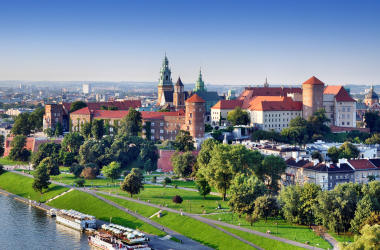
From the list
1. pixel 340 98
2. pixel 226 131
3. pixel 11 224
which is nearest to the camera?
pixel 11 224

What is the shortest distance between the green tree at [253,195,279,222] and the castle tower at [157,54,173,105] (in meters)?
80.2

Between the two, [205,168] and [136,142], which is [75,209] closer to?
[205,168]

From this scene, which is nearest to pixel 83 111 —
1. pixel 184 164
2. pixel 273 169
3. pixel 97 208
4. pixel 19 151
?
pixel 19 151

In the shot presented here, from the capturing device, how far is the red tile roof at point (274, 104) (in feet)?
347

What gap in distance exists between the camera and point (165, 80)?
136750 millimetres

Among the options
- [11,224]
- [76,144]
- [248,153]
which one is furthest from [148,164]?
[11,224]

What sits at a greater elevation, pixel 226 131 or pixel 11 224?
pixel 226 131

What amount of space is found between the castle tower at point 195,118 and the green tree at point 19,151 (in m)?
28.6

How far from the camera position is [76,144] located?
94.8m

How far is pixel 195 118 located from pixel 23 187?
99.4 ft

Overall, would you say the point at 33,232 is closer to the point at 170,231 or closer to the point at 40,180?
the point at 170,231

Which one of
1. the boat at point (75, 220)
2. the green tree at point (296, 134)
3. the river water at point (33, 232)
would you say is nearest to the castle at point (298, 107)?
the green tree at point (296, 134)

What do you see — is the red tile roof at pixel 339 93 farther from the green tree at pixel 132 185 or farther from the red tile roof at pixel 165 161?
the green tree at pixel 132 185

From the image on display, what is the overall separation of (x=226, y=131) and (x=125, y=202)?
36.9 meters
